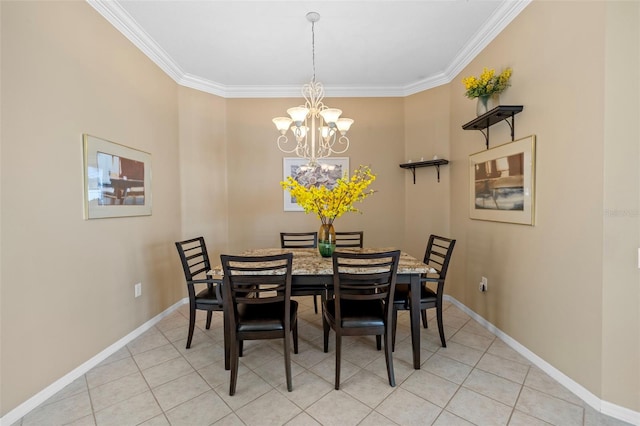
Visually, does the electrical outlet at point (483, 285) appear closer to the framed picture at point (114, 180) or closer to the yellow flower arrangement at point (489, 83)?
the yellow flower arrangement at point (489, 83)

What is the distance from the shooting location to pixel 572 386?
1.71m

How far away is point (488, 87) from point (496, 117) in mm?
287

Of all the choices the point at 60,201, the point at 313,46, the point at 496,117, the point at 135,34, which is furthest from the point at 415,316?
the point at 135,34

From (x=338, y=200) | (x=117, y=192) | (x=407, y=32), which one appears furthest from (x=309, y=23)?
(x=117, y=192)

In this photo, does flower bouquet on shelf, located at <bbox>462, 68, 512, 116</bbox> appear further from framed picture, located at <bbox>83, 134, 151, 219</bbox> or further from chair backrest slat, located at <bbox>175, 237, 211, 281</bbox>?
framed picture, located at <bbox>83, 134, 151, 219</bbox>

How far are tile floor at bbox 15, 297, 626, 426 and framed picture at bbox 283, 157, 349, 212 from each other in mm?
2117

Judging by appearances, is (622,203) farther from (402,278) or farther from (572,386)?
(402,278)

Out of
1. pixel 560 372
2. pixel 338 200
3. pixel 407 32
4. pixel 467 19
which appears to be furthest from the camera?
pixel 407 32

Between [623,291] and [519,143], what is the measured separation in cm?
119

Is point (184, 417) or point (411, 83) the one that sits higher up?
point (411, 83)

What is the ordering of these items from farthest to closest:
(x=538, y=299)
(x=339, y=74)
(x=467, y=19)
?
(x=339, y=74) → (x=467, y=19) → (x=538, y=299)

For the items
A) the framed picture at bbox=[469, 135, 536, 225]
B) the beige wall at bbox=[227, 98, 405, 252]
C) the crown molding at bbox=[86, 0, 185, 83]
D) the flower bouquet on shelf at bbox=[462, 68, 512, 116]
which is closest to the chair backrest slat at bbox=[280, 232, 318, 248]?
the beige wall at bbox=[227, 98, 405, 252]

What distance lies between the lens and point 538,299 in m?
1.99

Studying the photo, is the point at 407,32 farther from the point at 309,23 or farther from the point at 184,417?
the point at 184,417
